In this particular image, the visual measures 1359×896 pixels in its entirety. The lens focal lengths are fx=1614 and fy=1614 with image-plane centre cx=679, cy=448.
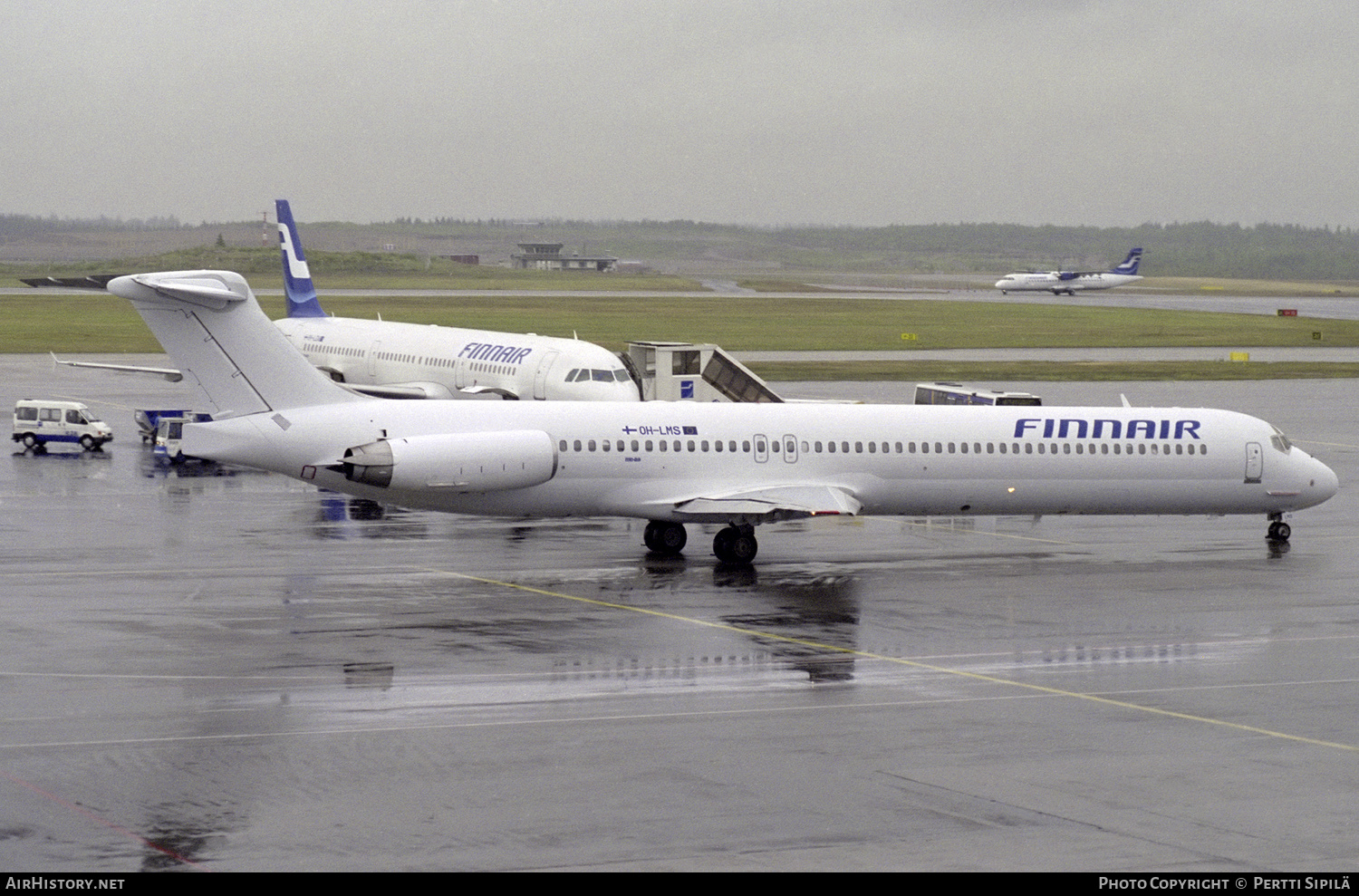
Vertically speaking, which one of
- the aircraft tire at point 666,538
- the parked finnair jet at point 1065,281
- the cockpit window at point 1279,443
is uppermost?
the parked finnair jet at point 1065,281

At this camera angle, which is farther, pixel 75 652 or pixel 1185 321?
pixel 1185 321

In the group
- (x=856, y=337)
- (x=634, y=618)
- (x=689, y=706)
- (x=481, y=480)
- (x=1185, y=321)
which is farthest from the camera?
(x=1185, y=321)

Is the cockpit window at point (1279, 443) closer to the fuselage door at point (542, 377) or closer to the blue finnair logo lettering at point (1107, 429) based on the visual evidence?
the blue finnair logo lettering at point (1107, 429)

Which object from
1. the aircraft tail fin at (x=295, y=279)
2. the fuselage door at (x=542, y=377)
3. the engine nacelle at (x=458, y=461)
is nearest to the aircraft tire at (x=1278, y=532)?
the engine nacelle at (x=458, y=461)

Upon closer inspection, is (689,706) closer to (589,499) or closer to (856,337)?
(589,499)

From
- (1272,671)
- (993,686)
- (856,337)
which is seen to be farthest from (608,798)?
(856,337)

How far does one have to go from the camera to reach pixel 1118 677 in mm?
23312

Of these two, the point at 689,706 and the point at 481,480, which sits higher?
the point at 481,480

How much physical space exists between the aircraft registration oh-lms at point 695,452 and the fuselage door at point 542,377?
1881 centimetres

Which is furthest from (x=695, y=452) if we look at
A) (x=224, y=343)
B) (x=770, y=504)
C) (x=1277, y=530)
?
(x=1277, y=530)

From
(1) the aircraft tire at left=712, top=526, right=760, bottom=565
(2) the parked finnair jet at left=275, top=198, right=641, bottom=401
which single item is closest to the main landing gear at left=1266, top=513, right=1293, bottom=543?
(1) the aircraft tire at left=712, top=526, right=760, bottom=565

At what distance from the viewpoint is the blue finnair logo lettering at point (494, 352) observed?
5484 centimetres
